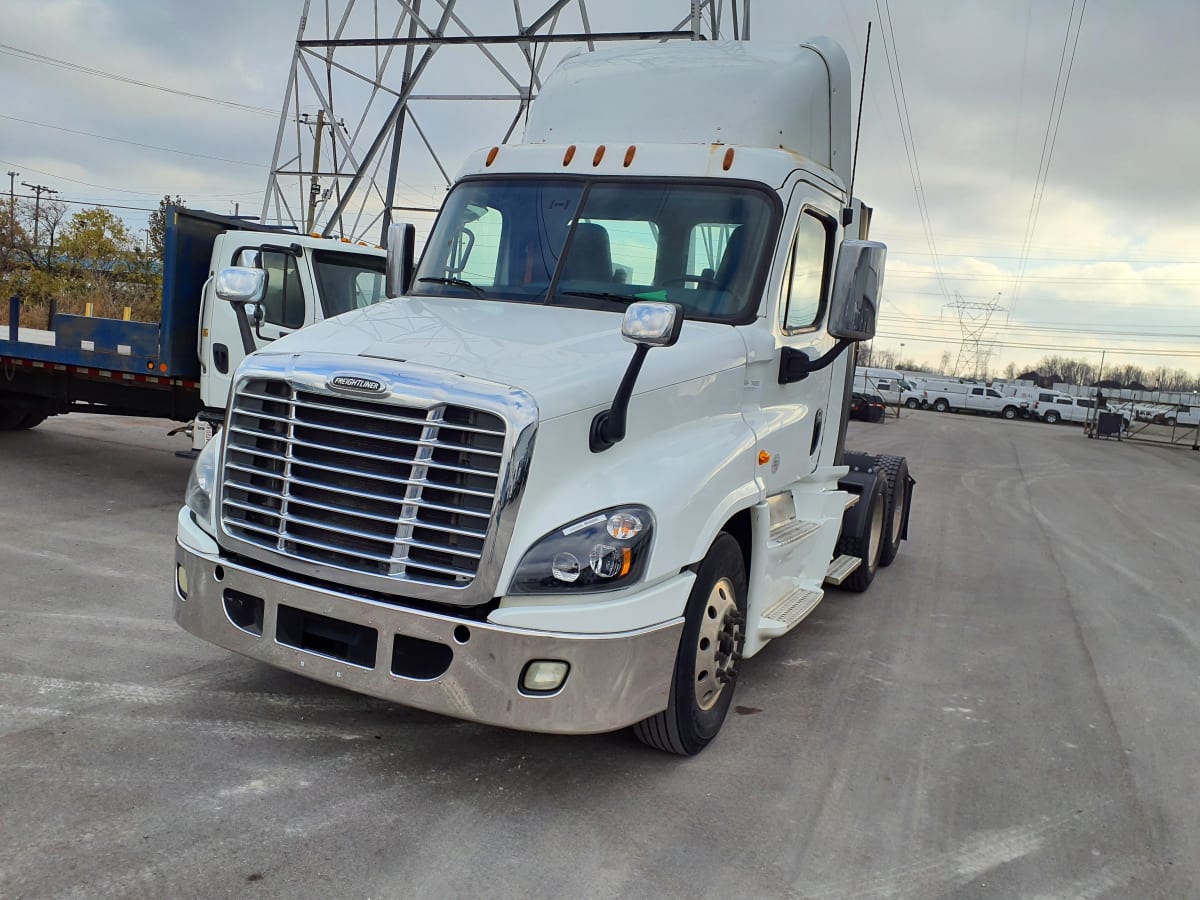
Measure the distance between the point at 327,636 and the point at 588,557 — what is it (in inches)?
42.9

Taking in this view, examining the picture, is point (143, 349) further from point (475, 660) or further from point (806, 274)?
point (475, 660)

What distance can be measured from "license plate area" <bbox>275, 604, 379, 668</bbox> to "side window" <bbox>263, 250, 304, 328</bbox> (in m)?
6.30

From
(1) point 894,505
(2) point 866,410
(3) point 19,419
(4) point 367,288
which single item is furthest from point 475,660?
(2) point 866,410

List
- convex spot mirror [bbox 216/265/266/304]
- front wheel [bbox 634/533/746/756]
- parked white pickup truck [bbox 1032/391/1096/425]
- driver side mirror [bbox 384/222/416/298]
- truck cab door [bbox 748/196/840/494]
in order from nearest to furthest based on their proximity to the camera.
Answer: front wheel [bbox 634/533/746/756], convex spot mirror [bbox 216/265/266/304], truck cab door [bbox 748/196/840/494], driver side mirror [bbox 384/222/416/298], parked white pickup truck [bbox 1032/391/1096/425]

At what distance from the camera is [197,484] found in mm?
4336

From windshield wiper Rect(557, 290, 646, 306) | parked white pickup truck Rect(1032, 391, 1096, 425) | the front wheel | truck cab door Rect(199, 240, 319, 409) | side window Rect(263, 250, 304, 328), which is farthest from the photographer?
parked white pickup truck Rect(1032, 391, 1096, 425)

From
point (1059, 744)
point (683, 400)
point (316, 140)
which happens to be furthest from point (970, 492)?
point (316, 140)

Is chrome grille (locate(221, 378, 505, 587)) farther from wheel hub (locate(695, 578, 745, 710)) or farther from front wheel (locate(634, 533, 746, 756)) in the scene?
wheel hub (locate(695, 578, 745, 710))

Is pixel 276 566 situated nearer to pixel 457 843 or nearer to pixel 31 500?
pixel 457 843

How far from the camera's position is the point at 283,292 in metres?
9.68

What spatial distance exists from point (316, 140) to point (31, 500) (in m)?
42.1

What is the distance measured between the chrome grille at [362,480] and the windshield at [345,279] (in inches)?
233

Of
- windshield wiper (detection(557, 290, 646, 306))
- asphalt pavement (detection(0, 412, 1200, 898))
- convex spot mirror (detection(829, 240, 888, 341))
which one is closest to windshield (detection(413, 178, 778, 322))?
windshield wiper (detection(557, 290, 646, 306))

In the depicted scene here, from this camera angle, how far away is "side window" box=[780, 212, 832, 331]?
5.17 metres
